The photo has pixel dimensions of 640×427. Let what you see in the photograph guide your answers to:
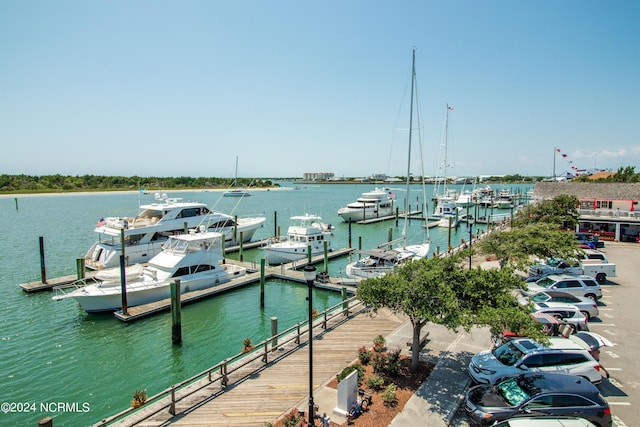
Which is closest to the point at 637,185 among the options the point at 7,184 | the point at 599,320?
the point at 599,320

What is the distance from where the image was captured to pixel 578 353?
472 inches

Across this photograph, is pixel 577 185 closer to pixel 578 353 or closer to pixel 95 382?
pixel 578 353

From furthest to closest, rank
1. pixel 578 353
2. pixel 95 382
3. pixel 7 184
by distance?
pixel 7 184 < pixel 95 382 < pixel 578 353

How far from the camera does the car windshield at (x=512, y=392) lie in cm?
1008

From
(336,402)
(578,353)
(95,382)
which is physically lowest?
(95,382)

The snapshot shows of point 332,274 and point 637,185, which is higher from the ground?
point 637,185

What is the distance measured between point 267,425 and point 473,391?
607 centimetres

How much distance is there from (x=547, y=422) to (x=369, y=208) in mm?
64226

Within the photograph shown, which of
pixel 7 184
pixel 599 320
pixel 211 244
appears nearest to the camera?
pixel 599 320

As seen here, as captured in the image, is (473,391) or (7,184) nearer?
(473,391)

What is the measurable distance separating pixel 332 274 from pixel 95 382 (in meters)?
21.3

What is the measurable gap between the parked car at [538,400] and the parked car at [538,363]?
2.73ft

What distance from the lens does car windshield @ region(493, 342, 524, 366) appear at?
39.3ft

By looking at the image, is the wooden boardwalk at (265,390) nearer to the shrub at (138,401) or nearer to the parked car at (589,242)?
the shrub at (138,401)
